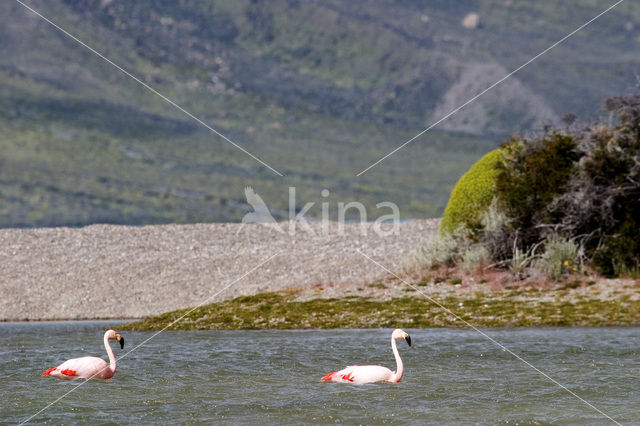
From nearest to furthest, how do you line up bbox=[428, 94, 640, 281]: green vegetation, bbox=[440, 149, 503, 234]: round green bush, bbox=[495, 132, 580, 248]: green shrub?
bbox=[428, 94, 640, 281]: green vegetation < bbox=[495, 132, 580, 248]: green shrub < bbox=[440, 149, 503, 234]: round green bush

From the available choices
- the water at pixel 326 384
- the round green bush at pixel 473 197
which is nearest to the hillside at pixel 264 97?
the round green bush at pixel 473 197

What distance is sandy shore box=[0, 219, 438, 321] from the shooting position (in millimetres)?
23766

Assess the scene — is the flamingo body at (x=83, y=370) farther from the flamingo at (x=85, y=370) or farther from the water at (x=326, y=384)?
the water at (x=326, y=384)

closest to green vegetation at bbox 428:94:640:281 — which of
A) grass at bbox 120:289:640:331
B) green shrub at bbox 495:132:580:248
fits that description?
green shrub at bbox 495:132:580:248

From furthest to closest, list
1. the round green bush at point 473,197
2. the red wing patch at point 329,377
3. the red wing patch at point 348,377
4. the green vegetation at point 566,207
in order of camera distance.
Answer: the round green bush at point 473,197 → the green vegetation at point 566,207 → the red wing patch at point 329,377 → the red wing patch at point 348,377

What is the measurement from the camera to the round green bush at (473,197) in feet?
77.5

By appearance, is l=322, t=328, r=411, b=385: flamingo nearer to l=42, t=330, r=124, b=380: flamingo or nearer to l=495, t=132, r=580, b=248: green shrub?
l=42, t=330, r=124, b=380: flamingo

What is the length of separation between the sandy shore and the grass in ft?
6.30

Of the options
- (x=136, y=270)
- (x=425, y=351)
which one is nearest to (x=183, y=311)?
(x=136, y=270)

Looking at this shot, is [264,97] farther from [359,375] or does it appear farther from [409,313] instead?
[359,375]

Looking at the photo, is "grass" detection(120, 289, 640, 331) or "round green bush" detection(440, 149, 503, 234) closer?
"grass" detection(120, 289, 640, 331)

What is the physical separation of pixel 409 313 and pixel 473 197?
5261 mm

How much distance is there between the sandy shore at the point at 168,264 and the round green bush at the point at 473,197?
7.41 ft

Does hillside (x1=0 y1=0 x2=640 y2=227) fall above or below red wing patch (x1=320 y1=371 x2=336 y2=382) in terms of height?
above
